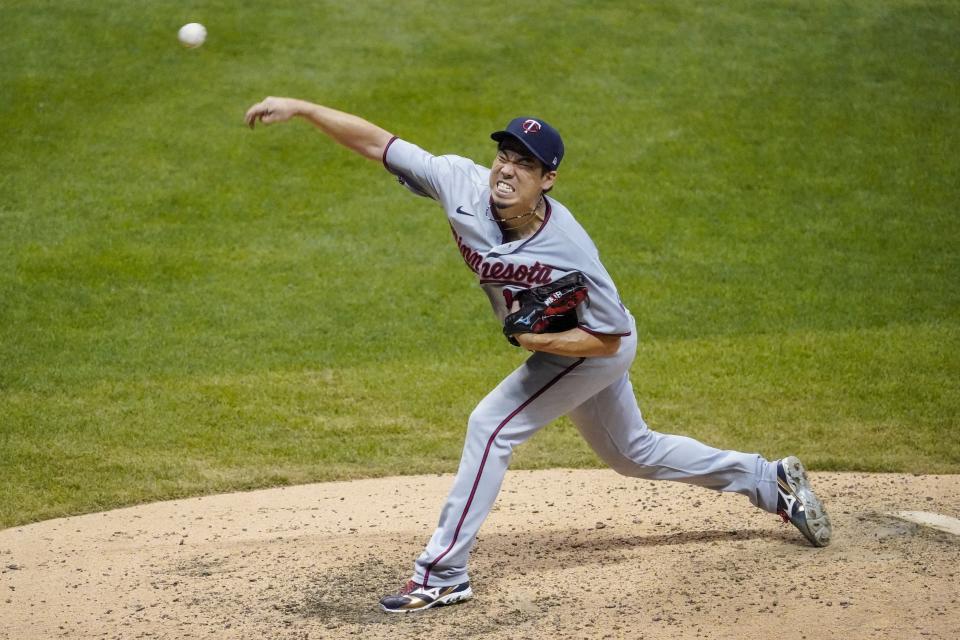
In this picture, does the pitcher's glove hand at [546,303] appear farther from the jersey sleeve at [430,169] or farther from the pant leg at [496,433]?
the jersey sleeve at [430,169]

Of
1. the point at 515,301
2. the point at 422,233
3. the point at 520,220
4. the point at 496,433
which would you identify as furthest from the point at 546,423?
the point at 422,233

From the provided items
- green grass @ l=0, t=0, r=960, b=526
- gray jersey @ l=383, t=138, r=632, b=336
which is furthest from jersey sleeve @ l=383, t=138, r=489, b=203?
green grass @ l=0, t=0, r=960, b=526

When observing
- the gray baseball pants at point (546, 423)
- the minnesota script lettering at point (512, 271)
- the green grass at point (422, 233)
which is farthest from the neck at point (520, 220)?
the green grass at point (422, 233)

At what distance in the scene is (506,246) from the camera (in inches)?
173

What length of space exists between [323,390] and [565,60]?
258 inches

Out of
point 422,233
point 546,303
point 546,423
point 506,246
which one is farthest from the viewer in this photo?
point 422,233

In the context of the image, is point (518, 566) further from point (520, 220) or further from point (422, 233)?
point (422, 233)

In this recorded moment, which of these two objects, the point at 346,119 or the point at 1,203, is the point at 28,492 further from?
the point at 1,203

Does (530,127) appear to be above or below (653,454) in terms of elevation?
above

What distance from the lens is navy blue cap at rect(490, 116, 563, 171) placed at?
4.33 m

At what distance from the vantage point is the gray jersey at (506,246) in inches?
171

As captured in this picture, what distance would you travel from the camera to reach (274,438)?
6.82m

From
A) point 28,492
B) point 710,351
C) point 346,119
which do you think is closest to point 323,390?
point 28,492

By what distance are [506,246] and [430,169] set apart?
0.47 metres
